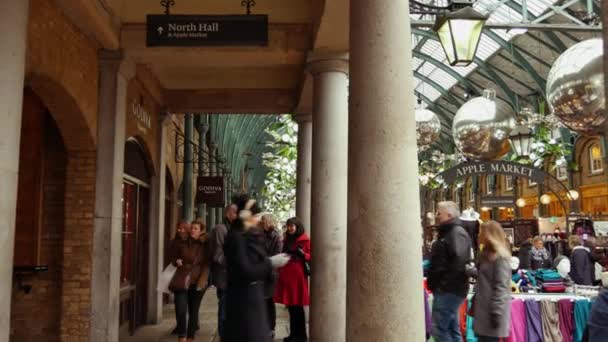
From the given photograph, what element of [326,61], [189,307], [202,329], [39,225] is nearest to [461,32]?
[326,61]

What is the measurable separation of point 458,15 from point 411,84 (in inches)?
49.0

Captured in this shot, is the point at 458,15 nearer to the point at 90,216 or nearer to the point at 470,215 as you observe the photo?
the point at 90,216

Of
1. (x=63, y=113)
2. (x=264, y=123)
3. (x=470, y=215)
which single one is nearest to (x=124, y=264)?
(x=63, y=113)

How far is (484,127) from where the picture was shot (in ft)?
19.8

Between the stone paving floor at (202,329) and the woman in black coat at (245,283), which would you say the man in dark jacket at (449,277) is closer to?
the woman in black coat at (245,283)

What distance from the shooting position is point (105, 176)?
24.0 ft

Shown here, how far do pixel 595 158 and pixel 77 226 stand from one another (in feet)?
80.0

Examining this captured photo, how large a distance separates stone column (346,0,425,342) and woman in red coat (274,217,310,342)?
4.01m

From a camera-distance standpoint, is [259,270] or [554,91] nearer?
[554,91]

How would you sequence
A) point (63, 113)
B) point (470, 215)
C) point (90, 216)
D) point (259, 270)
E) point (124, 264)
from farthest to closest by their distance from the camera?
point (470, 215), point (124, 264), point (90, 216), point (63, 113), point (259, 270)

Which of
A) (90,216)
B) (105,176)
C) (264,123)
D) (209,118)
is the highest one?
(264,123)

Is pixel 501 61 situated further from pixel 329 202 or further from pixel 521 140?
pixel 329 202

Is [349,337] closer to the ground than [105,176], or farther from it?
closer to the ground

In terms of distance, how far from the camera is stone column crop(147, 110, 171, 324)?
33.4 feet
